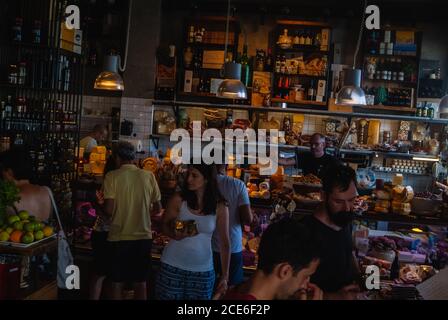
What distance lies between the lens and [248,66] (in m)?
8.25

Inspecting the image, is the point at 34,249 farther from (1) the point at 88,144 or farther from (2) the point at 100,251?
(1) the point at 88,144

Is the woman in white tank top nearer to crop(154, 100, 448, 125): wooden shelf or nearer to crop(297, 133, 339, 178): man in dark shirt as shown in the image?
crop(297, 133, 339, 178): man in dark shirt

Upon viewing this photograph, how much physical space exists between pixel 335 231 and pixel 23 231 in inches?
81.4

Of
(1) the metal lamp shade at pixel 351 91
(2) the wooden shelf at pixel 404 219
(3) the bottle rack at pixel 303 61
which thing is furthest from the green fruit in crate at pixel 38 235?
(3) the bottle rack at pixel 303 61

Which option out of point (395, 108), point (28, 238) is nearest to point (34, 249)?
point (28, 238)

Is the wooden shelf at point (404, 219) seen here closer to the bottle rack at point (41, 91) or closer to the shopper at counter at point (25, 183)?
the shopper at counter at point (25, 183)

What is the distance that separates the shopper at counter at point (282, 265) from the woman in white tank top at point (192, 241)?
4.08 feet

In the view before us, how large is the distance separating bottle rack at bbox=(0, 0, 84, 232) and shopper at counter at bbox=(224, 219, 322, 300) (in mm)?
4676

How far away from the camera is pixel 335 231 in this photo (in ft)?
9.64

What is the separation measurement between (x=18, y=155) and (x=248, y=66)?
4.83 meters

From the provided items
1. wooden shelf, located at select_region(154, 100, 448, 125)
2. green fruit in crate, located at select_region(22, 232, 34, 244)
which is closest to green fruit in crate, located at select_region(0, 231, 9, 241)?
green fruit in crate, located at select_region(22, 232, 34, 244)
